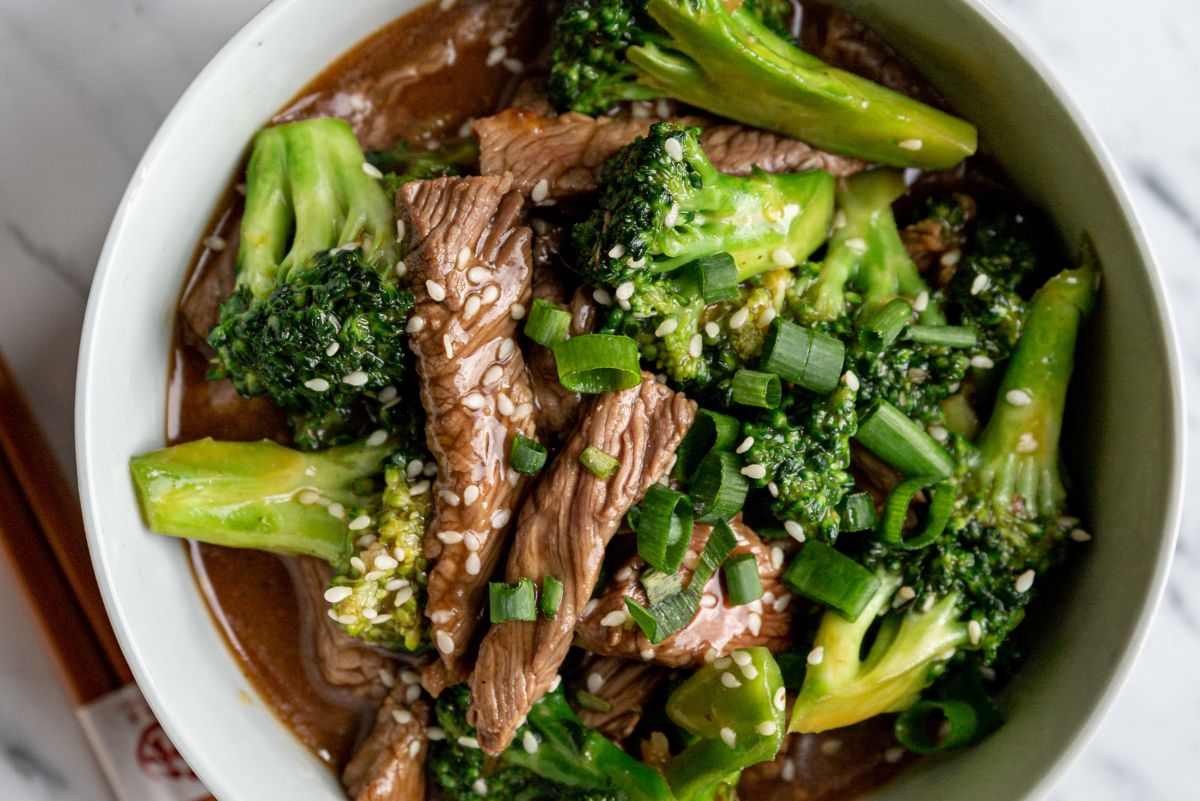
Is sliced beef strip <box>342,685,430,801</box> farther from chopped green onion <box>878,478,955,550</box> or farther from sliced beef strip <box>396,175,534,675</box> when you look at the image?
chopped green onion <box>878,478,955,550</box>

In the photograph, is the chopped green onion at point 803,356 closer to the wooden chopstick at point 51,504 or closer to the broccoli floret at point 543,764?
the broccoli floret at point 543,764

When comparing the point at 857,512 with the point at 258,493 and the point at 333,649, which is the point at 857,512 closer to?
the point at 333,649

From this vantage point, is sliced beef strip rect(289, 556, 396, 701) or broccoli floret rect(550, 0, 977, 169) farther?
sliced beef strip rect(289, 556, 396, 701)

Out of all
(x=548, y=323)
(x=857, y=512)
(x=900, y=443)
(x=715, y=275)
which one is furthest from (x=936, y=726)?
(x=548, y=323)

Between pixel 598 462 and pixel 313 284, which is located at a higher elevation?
pixel 313 284

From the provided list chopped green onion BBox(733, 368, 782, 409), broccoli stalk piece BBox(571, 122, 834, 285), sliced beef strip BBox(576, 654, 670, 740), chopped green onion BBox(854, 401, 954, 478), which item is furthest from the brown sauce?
chopped green onion BBox(733, 368, 782, 409)

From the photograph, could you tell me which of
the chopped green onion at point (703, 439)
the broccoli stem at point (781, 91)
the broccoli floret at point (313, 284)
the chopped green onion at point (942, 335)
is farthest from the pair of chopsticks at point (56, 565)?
the chopped green onion at point (942, 335)

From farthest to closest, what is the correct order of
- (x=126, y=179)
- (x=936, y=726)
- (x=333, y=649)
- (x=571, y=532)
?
(x=126, y=179) → (x=936, y=726) → (x=333, y=649) → (x=571, y=532)
